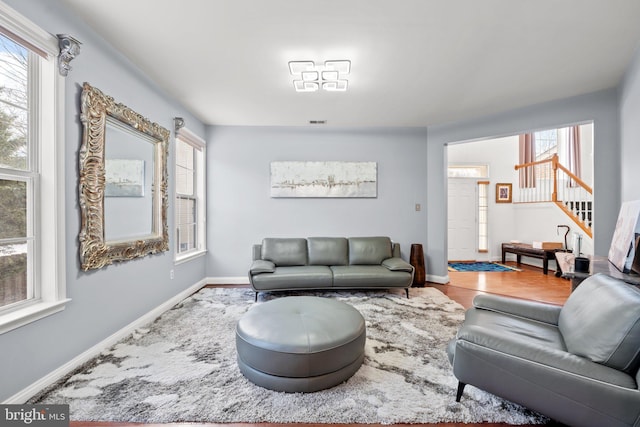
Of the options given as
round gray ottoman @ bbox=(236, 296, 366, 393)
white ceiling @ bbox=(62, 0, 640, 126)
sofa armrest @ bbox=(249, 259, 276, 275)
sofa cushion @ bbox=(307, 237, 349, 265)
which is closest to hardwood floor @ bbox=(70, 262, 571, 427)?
sofa cushion @ bbox=(307, 237, 349, 265)

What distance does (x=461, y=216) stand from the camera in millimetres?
6508

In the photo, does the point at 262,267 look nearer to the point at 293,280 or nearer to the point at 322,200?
the point at 293,280

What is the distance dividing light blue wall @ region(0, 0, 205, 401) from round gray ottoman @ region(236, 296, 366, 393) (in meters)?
1.26

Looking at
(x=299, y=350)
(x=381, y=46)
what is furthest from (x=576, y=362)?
(x=381, y=46)

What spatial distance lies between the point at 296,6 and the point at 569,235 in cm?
681

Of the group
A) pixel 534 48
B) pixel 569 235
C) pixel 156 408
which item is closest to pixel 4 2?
pixel 156 408

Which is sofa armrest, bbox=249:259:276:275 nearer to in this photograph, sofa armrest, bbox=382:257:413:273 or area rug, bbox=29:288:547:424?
area rug, bbox=29:288:547:424

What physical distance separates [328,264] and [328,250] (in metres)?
0.21

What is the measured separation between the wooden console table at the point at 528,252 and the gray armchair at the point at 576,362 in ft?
14.3

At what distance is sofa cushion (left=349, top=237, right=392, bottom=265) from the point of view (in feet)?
13.3

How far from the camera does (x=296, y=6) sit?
1.91 metres

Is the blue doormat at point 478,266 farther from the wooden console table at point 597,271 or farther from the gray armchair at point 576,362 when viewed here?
the gray armchair at point 576,362

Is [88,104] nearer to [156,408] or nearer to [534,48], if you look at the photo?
[156,408]

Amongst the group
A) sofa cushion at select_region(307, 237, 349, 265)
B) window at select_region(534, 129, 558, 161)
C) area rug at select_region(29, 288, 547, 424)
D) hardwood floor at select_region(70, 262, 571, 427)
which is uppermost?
window at select_region(534, 129, 558, 161)
